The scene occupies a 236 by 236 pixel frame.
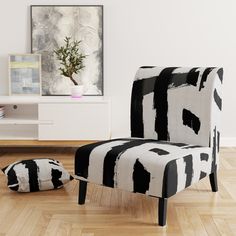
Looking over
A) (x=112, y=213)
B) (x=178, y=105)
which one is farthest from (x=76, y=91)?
(x=112, y=213)

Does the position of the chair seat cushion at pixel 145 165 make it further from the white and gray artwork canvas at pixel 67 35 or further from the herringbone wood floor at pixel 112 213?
the white and gray artwork canvas at pixel 67 35

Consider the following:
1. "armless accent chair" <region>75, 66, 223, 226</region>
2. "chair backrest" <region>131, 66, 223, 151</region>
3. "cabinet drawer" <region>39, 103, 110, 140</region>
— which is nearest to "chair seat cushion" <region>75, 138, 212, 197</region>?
"armless accent chair" <region>75, 66, 223, 226</region>

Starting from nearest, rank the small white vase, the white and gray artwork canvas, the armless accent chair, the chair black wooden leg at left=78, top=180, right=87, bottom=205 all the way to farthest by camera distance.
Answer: the armless accent chair
the chair black wooden leg at left=78, top=180, right=87, bottom=205
the small white vase
the white and gray artwork canvas

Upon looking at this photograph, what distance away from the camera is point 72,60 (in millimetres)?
4656

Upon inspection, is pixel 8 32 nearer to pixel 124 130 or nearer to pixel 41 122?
pixel 41 122

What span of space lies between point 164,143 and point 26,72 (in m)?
2.15

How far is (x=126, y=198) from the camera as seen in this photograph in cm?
322

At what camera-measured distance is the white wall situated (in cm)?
482

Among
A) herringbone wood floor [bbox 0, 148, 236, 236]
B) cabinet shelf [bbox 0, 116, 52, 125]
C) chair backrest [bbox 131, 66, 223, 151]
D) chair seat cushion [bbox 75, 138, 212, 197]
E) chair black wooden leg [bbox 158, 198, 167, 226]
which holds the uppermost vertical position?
Answer: chair backrest [bbox 131, 66, 223, 151]

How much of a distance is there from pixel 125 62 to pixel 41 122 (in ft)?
3.51

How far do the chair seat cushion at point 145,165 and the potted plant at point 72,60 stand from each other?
1561 mm

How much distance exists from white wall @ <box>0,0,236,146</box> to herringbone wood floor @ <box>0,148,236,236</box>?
5.30ft

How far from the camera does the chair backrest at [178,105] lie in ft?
10.4

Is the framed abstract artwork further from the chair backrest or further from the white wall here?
the chair backrest
